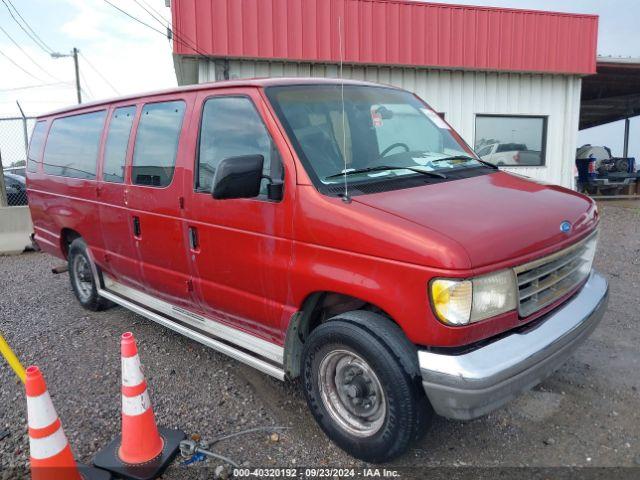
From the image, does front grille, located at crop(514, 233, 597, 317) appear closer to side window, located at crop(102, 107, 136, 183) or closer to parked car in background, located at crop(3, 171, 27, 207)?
side window, located at crop(102, 107, 136, 183)

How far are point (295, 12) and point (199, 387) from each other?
830cm

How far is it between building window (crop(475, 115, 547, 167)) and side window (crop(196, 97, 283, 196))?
8.92 metres

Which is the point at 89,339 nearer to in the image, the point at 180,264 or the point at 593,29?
the point at 180,264

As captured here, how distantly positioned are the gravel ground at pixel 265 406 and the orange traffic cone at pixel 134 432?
140 millimetres

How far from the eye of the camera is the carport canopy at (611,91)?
13727 mm

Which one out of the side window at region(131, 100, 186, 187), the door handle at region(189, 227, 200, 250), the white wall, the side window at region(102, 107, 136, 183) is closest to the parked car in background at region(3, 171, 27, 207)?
the white wall

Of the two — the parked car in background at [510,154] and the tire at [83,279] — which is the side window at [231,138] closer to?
the tire at [83,279]

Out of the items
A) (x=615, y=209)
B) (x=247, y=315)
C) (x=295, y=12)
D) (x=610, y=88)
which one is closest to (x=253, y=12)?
(x=295, y=12)

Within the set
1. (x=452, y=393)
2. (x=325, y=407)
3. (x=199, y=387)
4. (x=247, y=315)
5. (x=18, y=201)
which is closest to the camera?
(x=452, y=393)

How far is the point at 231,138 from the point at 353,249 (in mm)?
1313

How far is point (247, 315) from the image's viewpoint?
11.0 feet

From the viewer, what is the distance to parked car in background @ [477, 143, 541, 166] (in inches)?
451

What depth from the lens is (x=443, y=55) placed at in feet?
35.0

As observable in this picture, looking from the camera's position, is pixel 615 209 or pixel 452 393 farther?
pixel 615 209
